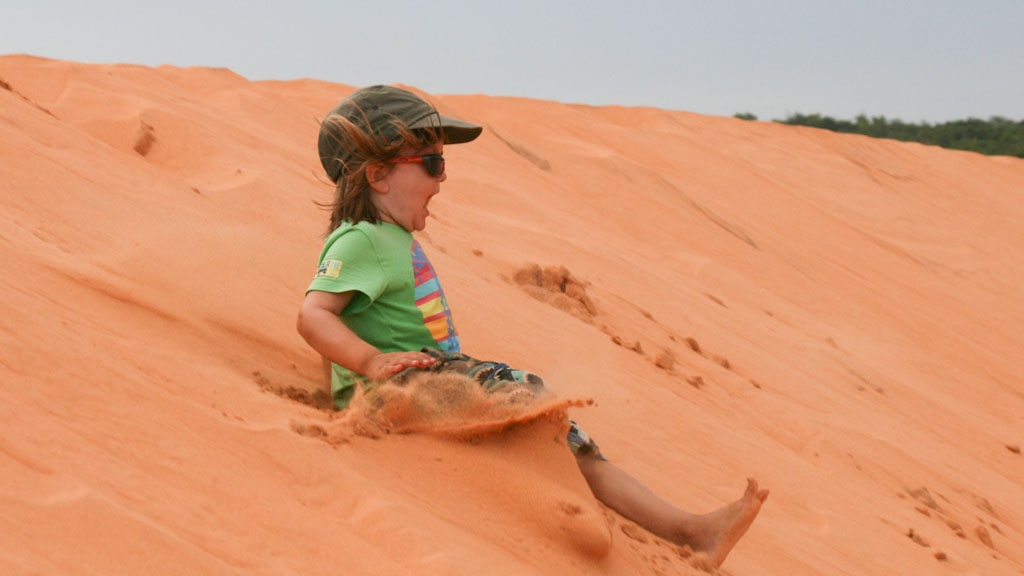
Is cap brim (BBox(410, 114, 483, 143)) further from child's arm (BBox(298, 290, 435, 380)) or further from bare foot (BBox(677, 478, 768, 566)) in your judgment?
bare foot (BBox(677, 478, 768, 566))

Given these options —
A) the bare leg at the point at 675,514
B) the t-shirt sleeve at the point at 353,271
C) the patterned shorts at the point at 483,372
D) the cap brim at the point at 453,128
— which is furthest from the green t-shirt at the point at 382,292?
the bare leg at the point at 675,514

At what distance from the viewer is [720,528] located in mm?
2660

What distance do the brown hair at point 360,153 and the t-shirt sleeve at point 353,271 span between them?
123 mm

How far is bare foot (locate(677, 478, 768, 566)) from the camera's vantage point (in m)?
2.65

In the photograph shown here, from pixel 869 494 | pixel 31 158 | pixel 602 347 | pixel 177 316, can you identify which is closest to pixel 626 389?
pixel 602 347

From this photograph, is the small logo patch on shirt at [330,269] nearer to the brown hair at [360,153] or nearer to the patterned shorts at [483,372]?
the brown hair at [360,153]

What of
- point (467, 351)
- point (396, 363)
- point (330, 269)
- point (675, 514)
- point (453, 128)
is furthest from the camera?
point (467, 351)

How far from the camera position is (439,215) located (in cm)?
654

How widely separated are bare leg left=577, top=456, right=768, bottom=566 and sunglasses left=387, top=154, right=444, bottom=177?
0.88 meters

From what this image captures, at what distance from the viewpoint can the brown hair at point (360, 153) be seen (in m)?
2.71

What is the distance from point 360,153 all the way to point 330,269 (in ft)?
1.18

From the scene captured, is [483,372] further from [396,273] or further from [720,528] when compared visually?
[720,528]

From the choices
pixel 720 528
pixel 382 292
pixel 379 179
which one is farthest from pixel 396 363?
pixel 720 528

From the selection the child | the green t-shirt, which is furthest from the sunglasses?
the green t-shirt
